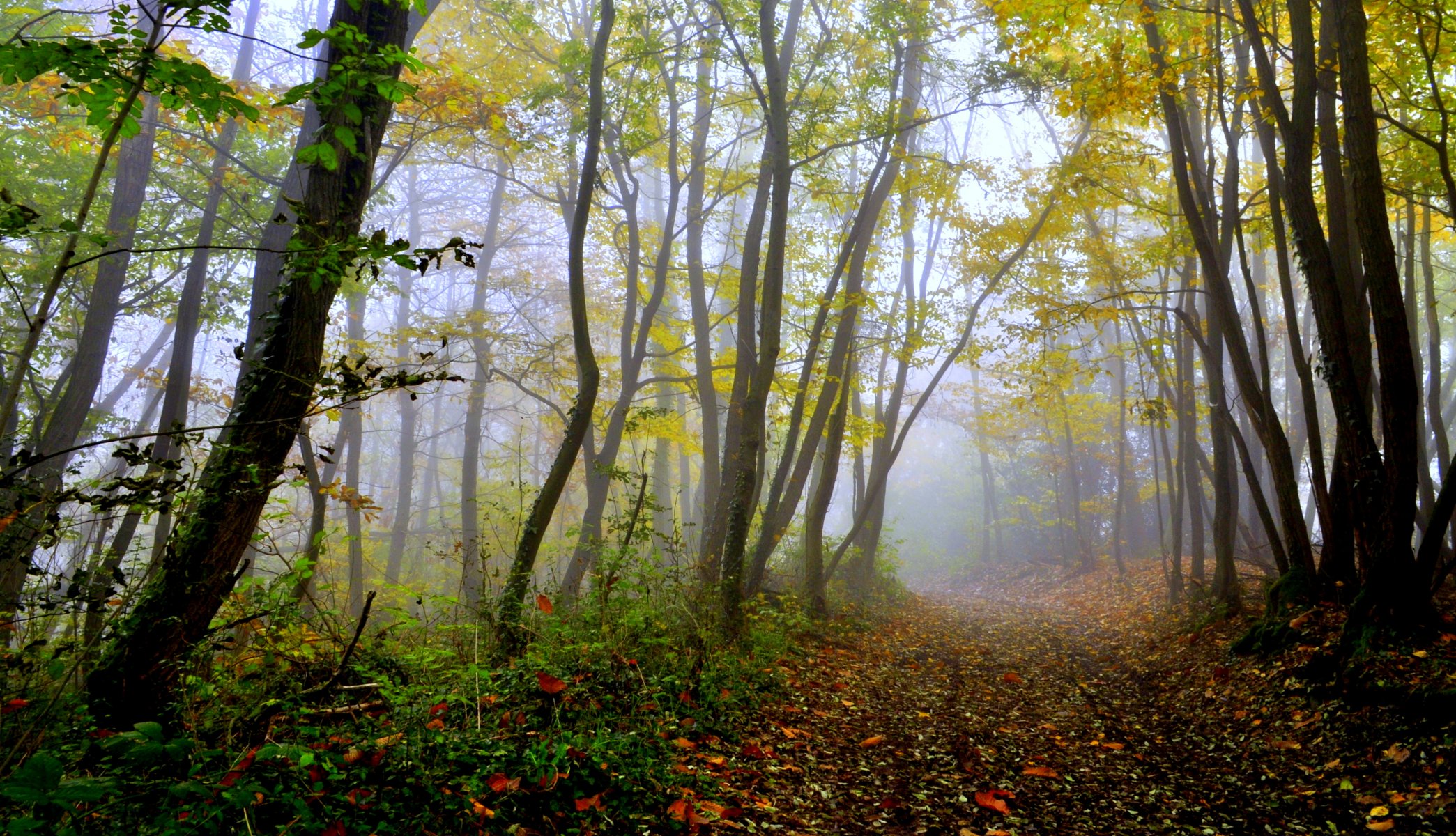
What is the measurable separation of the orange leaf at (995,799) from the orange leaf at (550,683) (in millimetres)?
2245

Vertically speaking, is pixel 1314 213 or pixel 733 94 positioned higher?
pixel 733 94

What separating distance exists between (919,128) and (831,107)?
13.4 ft

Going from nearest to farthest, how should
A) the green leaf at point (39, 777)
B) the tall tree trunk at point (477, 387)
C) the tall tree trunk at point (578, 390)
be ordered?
the green leaf at point (39, 777) < the tall tree trunk at point (578, 390) < the tall tree trunk at point (477, 387)

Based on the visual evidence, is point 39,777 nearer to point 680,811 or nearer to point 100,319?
point 680,811

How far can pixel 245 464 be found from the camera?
3.30 meters

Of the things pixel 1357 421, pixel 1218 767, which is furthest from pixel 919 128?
pixel 1218 767

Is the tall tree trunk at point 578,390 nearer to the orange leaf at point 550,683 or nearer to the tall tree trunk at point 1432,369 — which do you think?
the orange leaf at point 550,683

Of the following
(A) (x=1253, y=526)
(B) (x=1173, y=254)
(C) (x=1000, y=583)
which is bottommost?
(C) (x=1000, y=583)

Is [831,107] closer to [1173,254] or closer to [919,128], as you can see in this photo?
[919,128]

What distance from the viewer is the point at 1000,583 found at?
2389 cm

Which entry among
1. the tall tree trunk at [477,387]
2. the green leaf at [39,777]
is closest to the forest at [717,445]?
the green leaf at [39,777]

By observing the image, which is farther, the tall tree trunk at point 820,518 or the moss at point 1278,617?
the tall tree trunk at point 820,518

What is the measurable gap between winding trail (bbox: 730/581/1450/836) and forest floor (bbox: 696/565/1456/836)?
0.05 ft

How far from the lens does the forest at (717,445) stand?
9.11ft
